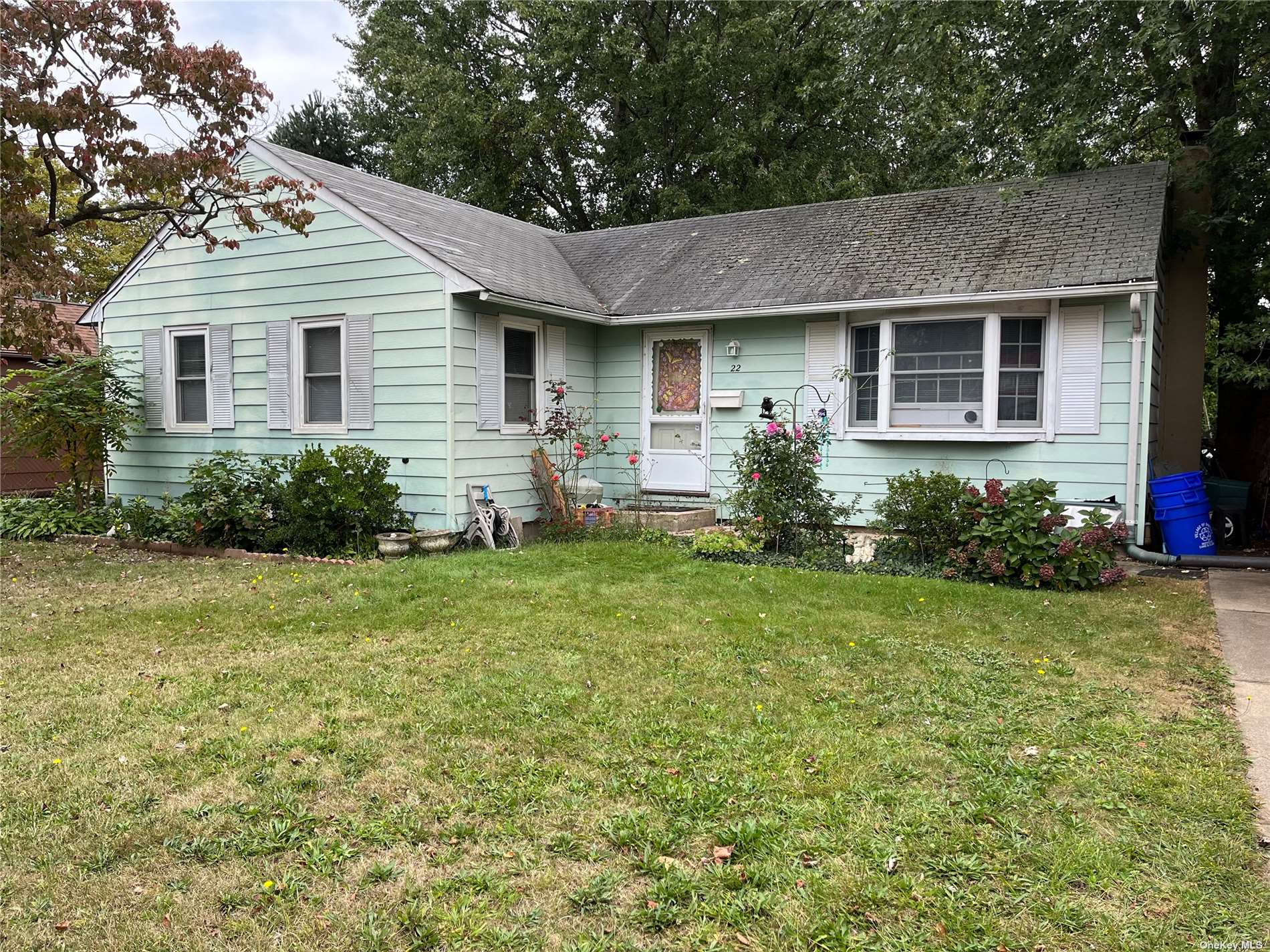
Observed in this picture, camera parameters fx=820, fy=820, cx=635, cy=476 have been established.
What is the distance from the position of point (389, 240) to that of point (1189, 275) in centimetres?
1010

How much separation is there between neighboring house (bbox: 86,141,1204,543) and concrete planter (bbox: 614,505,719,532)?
17.6 inches

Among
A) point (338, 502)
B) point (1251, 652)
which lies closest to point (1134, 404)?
point (1251, 652)

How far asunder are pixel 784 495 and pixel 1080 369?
339 centimetres

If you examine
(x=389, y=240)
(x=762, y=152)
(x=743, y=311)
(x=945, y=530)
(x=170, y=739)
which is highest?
(x=762, y=152)

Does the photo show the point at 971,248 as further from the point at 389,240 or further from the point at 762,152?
the point at 762,152

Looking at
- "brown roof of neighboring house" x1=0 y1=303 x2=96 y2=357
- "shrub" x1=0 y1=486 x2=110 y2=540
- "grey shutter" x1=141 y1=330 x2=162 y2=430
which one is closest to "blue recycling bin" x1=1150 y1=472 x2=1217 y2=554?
"grey shutter" x1=141 y1=330 x2=162 y2=430

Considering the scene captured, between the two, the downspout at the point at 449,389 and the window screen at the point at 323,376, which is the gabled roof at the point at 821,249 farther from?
the window screen at the point at 323,376

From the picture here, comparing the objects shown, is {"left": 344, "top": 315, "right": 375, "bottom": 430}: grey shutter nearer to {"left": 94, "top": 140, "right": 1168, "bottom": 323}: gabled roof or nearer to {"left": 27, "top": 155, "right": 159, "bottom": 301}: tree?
{"left": 94, "top": 140, "right": 1168, "bottom": 323}: gabled roof

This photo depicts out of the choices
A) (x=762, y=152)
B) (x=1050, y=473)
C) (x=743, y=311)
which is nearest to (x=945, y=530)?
(x=1050, y=473)

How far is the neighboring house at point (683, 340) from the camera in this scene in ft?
28.8

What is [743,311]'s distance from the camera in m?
10.0

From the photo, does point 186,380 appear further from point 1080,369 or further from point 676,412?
point 1080,369

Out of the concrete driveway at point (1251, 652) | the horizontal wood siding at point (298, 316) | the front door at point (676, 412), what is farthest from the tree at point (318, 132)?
the concrete driveway at point (1251, 652)

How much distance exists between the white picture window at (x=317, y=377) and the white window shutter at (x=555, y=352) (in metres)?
2.54
